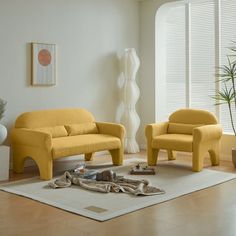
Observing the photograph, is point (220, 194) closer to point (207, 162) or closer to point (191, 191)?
point (191, 191)

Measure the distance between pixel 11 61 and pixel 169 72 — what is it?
3.19 meters

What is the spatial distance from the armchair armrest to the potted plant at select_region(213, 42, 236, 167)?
43cm

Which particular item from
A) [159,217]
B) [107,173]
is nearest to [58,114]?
[107,173]

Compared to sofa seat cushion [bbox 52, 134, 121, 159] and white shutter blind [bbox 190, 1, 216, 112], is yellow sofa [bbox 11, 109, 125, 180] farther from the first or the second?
white shutter blind [bbox 190, 1, 216, 112]

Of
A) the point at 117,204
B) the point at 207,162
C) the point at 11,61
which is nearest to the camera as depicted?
the point at 117,204

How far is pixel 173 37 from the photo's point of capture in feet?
26.9

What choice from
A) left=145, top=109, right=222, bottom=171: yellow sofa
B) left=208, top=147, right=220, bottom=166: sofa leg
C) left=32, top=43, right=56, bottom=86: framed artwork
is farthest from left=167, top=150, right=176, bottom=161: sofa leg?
left=32, top=43, right=56, bottom=86: framed artwork

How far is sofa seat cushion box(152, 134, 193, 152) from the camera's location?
611cm

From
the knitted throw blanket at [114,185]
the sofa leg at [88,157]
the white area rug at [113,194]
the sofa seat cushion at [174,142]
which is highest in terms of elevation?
the sofa seat cushion at [174,142]

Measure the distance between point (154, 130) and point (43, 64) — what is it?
1.98 metres

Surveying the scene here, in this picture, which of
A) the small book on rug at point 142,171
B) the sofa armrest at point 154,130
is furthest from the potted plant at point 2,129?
the sofa armrest at point 154,130

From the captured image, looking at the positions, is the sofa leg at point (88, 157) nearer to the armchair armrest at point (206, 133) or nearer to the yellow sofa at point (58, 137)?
the yellow sofa at point (58, 137)

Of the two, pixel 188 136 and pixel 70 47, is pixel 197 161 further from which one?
pixel 70 47

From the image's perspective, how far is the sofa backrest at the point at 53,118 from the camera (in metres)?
6.19
